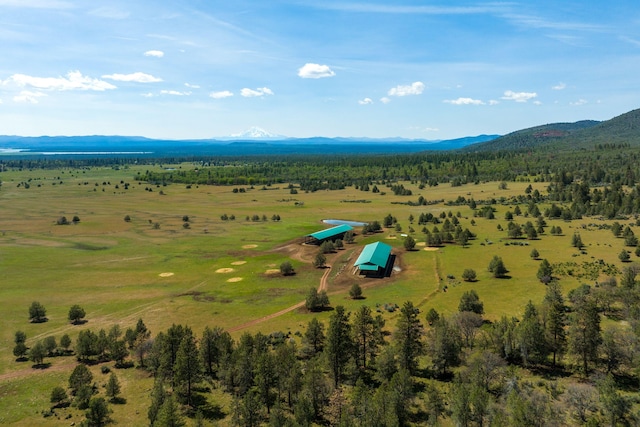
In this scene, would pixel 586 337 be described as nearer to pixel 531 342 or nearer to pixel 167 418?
pixel 531 342

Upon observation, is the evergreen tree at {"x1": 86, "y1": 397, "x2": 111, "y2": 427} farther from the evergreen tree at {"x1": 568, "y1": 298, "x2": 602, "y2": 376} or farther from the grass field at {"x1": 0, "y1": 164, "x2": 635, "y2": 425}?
the evergreen tree at {"x1": 568, "y1": 298, "x2": 602, "y2": 376}

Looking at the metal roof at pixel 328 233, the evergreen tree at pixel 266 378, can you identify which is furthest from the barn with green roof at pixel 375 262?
the evergreen tree at pixel 266 378

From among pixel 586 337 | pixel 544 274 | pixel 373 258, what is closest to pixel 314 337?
pixel 586 337

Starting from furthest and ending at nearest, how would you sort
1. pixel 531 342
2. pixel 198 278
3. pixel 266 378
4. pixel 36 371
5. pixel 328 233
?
pixel 328 233 < pixel 198 278 < pixel 36 371 < pixel 531 342 < pixel 266 378

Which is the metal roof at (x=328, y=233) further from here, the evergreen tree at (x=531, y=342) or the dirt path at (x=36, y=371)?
the evergreen tree at (x=531, y=342)

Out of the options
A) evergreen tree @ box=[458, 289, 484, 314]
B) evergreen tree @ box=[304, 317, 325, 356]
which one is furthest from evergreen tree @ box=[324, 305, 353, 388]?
evergreen tree @ box=[458, 289, 484, 314]

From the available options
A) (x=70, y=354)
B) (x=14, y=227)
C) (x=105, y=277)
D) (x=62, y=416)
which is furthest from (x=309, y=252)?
(x=14, y=227)

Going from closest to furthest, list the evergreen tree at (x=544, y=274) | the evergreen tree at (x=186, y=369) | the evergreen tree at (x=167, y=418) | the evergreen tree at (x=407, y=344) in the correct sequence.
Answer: the evergreen tree at (x=167, y=418) → the evergreen tree at (x=186, y=369) → the evergreen tree at (x=407, y=344) → the evergreen tree at (x=544, y=274)

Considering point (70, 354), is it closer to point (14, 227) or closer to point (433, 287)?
point (433, 287)
